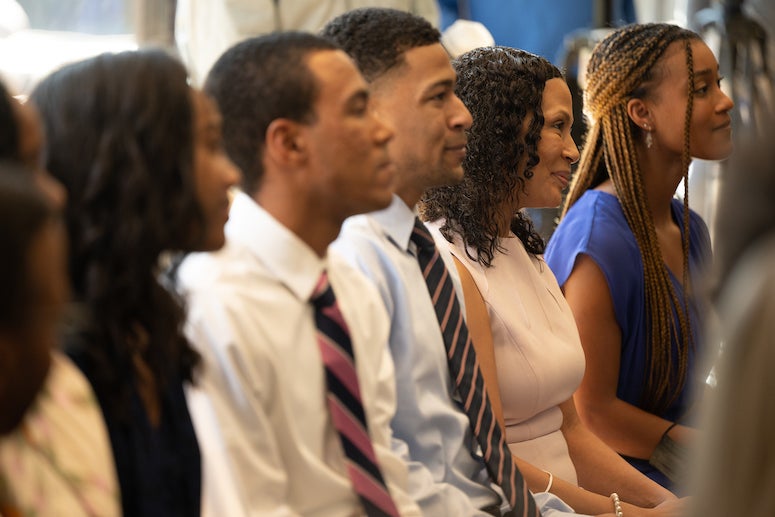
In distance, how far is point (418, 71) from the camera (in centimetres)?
188

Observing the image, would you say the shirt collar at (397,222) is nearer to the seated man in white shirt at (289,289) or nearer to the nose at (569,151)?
the seated man in white shirt at (289,289)

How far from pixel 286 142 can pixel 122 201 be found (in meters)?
0.39

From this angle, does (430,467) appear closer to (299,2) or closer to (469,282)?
(469,282)

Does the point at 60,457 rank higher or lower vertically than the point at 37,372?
lower

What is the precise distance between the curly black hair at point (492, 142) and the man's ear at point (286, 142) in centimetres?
61

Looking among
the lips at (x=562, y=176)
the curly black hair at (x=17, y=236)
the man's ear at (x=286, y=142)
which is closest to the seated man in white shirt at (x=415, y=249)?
the man's ear at (x=286, y=142)

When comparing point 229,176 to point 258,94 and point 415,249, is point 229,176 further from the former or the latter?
point 415,249

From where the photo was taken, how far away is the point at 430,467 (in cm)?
172

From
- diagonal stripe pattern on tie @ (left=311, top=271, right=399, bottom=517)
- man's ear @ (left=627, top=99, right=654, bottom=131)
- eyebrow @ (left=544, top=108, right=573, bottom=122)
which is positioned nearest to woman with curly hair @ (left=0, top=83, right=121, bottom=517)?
diagonal stripe pattern on tie @ (left=311, top=271, right=399, bottom=517)

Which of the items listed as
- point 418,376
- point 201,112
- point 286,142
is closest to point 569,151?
point 418,376

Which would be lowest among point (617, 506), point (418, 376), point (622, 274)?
point (617, 506)

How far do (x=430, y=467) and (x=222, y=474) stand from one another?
47 cm

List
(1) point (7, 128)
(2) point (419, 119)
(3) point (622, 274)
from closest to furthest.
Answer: (1) point (7, 128) < (2) point (419, 119) < (3) point (622, 274)

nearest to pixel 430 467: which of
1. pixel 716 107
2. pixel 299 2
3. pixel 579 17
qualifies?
pixel 716 107
